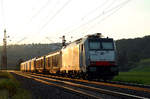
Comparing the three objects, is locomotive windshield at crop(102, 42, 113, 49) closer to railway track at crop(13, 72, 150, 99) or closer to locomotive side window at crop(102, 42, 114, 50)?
locomotive side window at crop(102, 42, 114, 50)

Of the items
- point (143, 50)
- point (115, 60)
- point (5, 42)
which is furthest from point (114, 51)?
point (143, 50)

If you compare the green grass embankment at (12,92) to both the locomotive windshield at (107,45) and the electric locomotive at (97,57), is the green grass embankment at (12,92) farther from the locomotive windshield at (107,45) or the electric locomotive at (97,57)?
the locomotive windshield at (107,45)

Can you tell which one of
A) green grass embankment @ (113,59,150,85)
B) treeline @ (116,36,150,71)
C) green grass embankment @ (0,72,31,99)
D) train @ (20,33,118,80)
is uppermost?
treeline @ (116,36,150,71)

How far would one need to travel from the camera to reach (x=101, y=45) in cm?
2331

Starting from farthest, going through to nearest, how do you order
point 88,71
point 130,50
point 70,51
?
point 130,50
point 70,51
point 88,71

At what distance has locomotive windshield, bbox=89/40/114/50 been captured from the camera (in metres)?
23.1

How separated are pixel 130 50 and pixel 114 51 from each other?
492 feet

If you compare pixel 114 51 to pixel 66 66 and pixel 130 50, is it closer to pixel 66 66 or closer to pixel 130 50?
pixel 66 66

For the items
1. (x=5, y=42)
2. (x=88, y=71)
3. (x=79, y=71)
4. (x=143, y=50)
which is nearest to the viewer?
(x=88, y=71)

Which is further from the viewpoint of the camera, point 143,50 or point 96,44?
point 143,50

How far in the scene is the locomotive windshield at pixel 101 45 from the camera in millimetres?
23080

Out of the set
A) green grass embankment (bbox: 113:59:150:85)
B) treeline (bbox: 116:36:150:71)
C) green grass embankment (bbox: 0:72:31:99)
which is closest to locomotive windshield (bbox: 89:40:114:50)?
green grass embankment (bbox: 113:59:150:85)

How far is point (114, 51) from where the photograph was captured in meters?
23.3

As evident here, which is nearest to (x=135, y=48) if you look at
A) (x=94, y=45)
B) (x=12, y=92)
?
(x=94, y=45)
